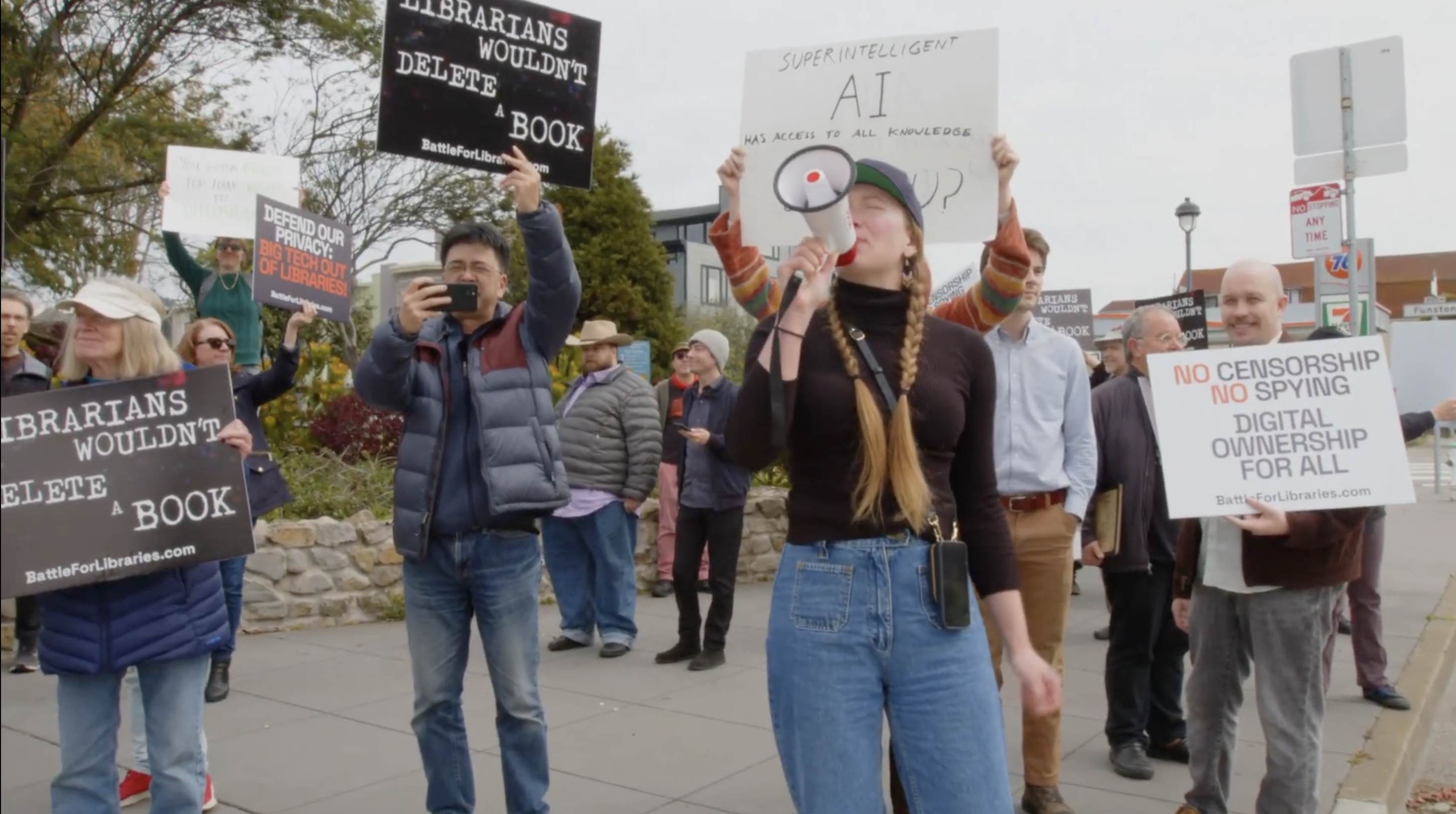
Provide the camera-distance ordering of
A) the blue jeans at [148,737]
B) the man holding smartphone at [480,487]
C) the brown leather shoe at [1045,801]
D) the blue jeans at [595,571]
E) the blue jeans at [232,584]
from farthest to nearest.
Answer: the blue jeans at [595,571], the blue jeans at [232,584], the brown leather shoe at [1045,801], the man holding smartphone at [480,487], the blue jeans at [148,737]

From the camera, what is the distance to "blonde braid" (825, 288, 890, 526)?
2.49 meters

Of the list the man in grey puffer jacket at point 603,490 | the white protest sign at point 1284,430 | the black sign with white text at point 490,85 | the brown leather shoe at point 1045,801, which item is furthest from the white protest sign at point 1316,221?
the black sign with white text at point 490,85

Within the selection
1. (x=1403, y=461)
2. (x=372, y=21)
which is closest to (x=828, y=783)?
(x=1403, y=461)

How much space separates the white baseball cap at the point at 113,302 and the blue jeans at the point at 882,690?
1973 mm

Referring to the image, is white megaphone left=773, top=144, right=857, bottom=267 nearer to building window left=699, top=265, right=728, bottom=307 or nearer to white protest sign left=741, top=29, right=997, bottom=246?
white protest sign left=741, top=29, right=997, bottom=246

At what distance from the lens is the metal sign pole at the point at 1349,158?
26.1 ft

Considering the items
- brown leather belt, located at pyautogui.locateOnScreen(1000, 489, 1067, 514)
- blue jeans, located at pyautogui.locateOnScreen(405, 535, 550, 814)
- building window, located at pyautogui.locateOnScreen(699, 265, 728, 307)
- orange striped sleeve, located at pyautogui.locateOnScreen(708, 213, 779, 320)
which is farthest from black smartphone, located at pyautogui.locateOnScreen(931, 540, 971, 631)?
building window, located at pyautogui.locateOnScreen(699, 265, 728, 307)

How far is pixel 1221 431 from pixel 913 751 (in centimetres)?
194

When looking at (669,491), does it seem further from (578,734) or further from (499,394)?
(499,394)

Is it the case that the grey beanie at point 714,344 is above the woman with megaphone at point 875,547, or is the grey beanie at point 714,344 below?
above

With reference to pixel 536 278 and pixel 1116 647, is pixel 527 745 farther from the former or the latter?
pixel 1116 647

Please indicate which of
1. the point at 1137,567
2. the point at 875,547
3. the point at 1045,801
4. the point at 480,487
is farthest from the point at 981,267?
the point at 1045,801

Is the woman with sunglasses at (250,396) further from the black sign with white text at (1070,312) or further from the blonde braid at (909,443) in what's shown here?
the black sign with white text at (1070,312)

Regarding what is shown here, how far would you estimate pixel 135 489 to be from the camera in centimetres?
285
